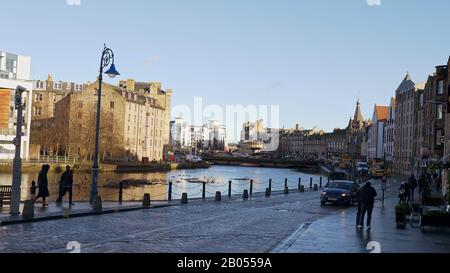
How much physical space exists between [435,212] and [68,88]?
389ft

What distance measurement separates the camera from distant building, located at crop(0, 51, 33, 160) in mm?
32803

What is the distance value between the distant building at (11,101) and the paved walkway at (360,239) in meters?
17.6

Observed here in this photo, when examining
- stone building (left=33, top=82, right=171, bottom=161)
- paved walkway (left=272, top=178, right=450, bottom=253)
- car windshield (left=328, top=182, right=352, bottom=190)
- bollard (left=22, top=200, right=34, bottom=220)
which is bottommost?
paved walkway (left=272, top=178, right=450, bottom=253)

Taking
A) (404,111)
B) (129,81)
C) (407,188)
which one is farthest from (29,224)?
(129,81)

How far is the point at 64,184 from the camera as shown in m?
26.0

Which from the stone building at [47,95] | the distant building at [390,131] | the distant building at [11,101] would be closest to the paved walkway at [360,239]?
the distant building at [11,101]

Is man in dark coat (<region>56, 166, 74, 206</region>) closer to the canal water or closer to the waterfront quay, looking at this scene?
the waterfront quay

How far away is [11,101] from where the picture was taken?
3007 inches

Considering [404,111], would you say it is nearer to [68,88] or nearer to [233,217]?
[68,88]

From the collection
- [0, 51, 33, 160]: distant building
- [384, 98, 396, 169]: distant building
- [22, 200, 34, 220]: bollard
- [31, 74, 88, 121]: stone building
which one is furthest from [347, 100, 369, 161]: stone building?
[22, 200, 34, 220]: bollard

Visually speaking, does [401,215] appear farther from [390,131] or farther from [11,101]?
[390,131]

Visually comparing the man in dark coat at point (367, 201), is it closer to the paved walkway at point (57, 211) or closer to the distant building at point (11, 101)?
the paved walkway at point (57, 211)

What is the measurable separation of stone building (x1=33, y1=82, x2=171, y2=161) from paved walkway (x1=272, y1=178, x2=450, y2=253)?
76608mm

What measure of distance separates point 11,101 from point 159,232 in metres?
65.5
